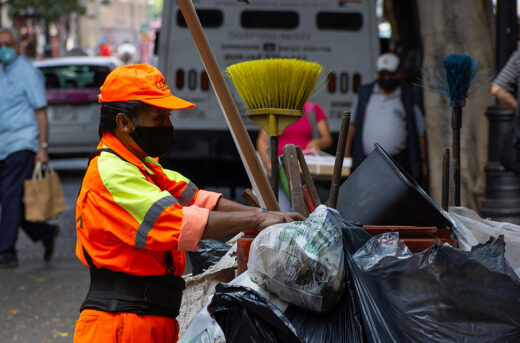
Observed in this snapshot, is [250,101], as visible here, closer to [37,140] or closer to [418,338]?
[418,338]

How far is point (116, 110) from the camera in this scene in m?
2.92

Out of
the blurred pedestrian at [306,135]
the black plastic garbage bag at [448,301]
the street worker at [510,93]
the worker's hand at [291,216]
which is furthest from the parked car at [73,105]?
the black plastic garbage bag at [448,301]

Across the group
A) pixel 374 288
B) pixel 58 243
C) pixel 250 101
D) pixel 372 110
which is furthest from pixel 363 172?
pixel 58 243

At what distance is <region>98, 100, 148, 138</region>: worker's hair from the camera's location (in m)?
2.89

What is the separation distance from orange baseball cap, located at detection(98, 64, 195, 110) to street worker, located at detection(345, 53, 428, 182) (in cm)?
448

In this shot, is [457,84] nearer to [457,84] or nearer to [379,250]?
[457,84]

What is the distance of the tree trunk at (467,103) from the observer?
7898mm

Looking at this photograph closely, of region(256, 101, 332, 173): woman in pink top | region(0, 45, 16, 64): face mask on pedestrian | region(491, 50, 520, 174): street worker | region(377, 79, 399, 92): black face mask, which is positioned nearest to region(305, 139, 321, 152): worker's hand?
region(256, 101, 332, 173): woman in pink top

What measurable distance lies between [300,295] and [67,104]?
39.9ft

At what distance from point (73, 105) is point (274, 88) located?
11.4m

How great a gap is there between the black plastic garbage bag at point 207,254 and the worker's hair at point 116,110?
0.83m

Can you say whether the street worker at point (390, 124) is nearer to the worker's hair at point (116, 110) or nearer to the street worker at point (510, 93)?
the street worker at point (510, 93)

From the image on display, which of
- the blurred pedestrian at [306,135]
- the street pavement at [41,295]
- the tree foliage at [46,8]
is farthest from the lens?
the tree foliage at [46,8]

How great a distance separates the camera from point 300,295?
253cm
